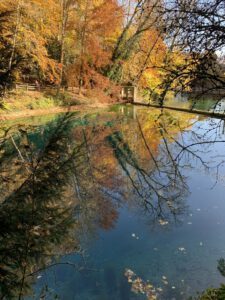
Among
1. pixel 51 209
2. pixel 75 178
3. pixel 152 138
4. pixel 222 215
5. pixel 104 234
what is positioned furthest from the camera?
pixel 152 138

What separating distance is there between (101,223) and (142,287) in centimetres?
209

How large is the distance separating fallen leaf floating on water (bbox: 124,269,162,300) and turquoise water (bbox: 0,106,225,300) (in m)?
0.02

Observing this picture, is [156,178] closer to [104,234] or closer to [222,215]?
[222,215]

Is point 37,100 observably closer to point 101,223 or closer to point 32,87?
point 32,87

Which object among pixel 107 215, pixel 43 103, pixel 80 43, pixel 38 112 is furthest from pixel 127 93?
pixel 107 215

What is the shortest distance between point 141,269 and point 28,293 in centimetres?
163

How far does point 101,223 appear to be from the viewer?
607 cm

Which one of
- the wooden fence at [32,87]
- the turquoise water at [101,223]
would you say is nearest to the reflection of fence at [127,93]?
the wooden fence at [32,87]

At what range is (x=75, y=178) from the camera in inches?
317

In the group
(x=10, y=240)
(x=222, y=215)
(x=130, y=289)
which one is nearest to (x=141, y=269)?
(x=130, y=289)

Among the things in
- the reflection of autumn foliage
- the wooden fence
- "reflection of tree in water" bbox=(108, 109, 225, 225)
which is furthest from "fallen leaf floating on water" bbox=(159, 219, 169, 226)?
the wooden fence

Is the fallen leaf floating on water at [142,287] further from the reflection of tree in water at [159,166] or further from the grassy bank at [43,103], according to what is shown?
the grassy bank at [43,103]

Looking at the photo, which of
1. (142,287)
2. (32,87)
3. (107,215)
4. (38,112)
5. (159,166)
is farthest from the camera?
(32,87)

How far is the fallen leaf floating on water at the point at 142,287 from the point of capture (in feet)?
12.9
